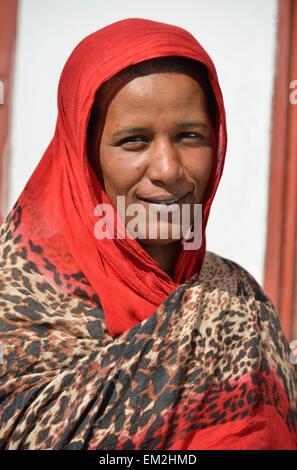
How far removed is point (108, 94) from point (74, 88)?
113 millimetres

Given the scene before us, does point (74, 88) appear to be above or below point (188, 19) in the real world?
below

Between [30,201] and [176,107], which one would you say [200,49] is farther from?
[30,201]

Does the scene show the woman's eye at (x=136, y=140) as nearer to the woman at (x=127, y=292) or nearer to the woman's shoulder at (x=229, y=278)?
the woman at (x=127, y=292)

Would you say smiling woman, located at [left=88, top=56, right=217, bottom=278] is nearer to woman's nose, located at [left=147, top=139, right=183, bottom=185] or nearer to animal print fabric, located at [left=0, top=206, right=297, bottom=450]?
woman's nose, located at [left=147, top=139, right=183, bottom=185]

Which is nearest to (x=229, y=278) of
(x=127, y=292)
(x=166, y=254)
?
(x=166, y=254)

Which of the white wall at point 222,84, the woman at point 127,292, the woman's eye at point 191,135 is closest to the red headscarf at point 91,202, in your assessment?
the woman at point 127,292

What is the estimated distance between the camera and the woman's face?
6.69ft

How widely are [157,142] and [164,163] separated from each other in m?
0.06

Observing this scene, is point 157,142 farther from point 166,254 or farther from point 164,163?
point 166,254

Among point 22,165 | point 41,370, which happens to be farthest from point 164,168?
point 22,165

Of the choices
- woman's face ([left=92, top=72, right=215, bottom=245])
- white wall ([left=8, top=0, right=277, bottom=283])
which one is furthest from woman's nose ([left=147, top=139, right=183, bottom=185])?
white wall ([left=8, top=0, right=277, bottom=283])

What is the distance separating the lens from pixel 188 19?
307 centimetres

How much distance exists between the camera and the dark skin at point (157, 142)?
204 centimetres

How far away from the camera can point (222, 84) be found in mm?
3174
